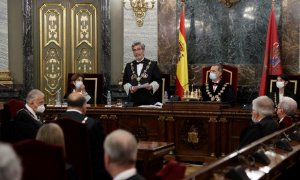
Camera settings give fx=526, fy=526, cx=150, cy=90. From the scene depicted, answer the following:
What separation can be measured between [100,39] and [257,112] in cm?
665

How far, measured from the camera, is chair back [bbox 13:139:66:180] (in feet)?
10.9

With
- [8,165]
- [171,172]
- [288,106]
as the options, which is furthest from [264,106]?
[8,165]

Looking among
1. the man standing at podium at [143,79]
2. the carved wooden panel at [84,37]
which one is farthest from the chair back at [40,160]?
the carved wooden panel at [84,37]

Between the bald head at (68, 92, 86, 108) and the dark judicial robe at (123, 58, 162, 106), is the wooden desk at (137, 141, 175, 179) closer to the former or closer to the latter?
the bald head at (68, 92, 86, 108)

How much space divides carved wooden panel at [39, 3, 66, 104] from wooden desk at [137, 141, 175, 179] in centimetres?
626

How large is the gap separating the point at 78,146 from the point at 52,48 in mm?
7036

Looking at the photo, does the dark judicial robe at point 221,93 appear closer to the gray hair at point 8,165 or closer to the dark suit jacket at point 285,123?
the dark suit jacket at point 285,123

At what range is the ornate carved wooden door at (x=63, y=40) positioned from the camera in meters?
11.7

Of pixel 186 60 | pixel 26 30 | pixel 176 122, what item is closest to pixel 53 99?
pixel 26 30

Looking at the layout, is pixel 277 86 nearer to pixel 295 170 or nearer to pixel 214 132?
pixel 214 132

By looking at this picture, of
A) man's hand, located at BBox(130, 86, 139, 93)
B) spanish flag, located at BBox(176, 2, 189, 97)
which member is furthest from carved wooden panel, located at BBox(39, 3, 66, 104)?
man's hand, located at BBox(130, 86, 139, 93)

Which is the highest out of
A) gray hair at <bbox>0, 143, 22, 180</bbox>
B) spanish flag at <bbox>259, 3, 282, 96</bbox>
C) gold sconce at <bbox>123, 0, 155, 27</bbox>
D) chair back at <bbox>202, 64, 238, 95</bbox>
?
gold sconce at <bbox>123, 0, 155, 27</bbox>

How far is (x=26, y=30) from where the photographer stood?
11414 millimetres

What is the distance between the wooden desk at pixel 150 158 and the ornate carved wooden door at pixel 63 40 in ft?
19.7
